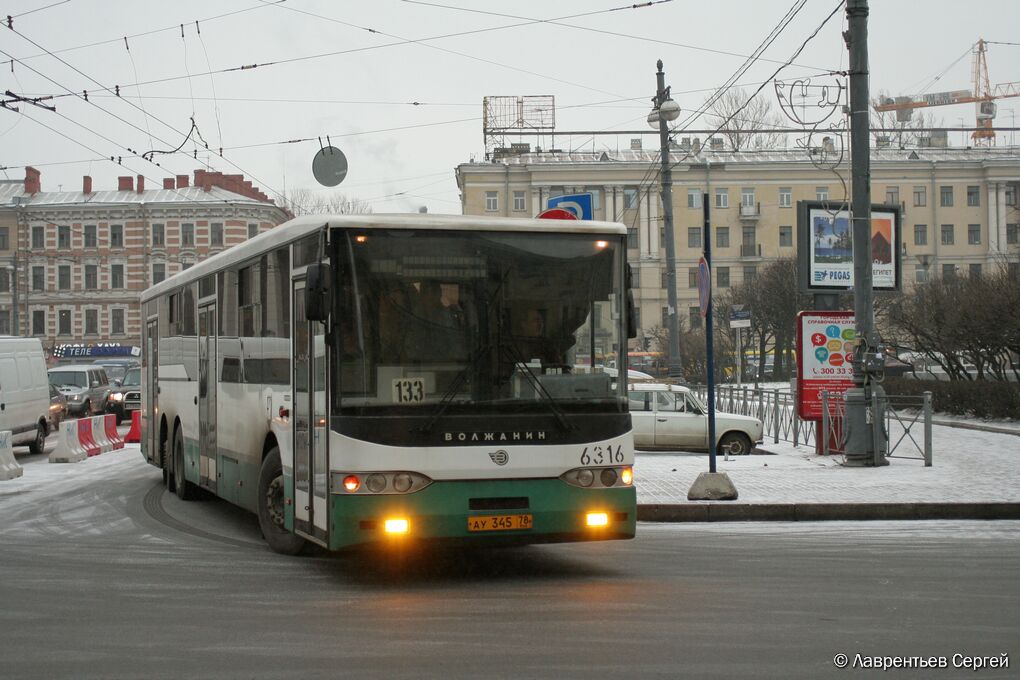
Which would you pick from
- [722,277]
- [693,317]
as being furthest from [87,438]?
[722,277]

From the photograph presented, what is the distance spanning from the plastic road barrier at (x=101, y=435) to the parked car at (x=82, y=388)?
12.2m

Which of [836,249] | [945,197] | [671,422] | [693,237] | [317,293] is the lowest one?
[671,422]

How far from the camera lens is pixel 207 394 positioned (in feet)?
41.7

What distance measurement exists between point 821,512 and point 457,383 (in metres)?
5.82

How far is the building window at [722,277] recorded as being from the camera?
91.4m

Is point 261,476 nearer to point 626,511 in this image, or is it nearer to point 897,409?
point 626,511

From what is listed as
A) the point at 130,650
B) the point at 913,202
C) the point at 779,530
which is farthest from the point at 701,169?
the point at 130,650

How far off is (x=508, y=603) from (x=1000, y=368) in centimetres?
2342

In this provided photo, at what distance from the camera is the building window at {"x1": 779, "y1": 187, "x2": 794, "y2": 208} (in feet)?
295

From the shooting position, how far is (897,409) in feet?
61.4

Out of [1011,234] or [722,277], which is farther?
[722,277]

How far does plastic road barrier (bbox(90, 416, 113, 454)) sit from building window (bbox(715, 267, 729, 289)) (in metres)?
72.2

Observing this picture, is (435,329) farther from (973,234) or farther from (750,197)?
(973,234)

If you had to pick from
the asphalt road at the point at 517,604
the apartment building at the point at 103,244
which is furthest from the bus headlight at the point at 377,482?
the apartment building at the point at 103,244
